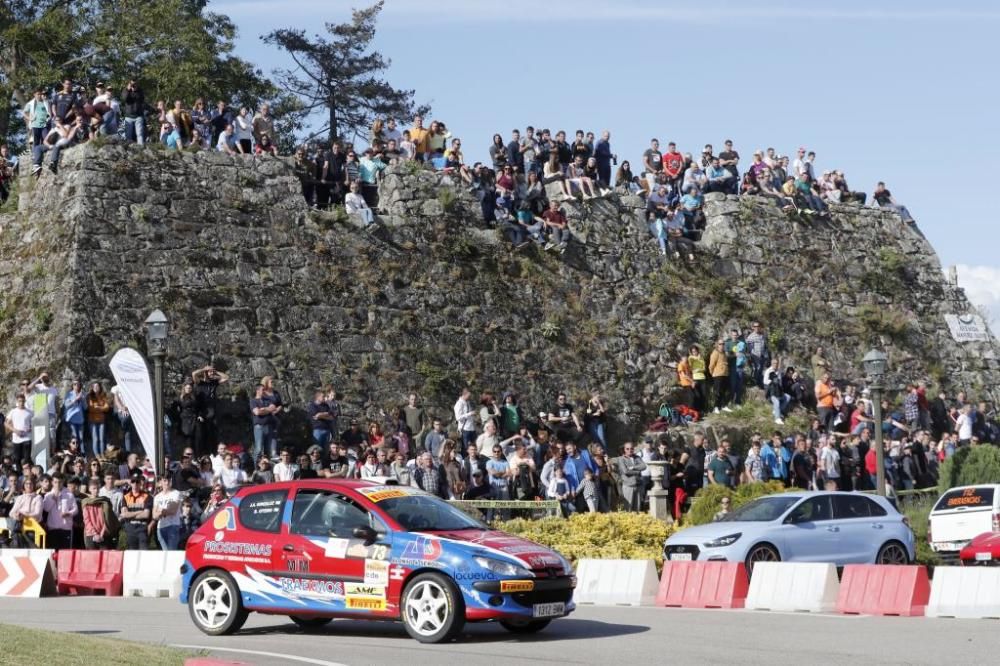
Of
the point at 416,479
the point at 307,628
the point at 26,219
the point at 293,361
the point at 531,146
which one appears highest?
the point at 531,146

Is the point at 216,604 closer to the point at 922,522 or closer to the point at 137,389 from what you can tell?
the point at 137,389

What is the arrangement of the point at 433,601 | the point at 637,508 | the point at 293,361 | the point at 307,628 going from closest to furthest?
the point at 433,601, the point at 307,628, the point at 637,508, the point at 293,361

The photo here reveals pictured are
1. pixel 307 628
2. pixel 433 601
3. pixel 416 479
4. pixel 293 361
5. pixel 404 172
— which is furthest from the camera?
pixel 404 172

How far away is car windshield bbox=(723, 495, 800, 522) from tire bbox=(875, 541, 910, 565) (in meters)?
1.34

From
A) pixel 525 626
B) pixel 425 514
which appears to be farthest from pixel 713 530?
pixel 425 514

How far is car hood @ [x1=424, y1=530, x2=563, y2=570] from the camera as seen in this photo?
546 inches

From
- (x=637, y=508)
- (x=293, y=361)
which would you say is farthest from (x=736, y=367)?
(x=293, y=361)

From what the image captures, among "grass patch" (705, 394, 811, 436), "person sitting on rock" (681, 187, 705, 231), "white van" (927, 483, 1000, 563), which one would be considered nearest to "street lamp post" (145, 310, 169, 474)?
"white van" (927, 483, 1000, 563)

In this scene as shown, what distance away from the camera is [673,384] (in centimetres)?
3262

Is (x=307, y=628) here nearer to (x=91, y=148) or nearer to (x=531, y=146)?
(x=91, y=148)

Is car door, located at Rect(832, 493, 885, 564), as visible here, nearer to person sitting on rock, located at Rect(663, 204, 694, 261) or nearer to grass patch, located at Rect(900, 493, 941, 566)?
grass patch, located at Rect(900, 493, 941, 566)

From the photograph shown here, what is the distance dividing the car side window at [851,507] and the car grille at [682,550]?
82.2 inches

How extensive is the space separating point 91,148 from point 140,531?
8.71 m

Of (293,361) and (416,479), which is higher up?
(293,361)
